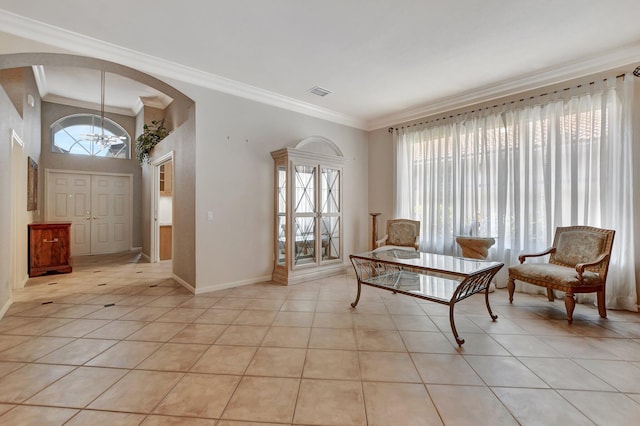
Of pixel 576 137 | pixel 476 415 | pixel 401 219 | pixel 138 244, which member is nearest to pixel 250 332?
pixel 476 415

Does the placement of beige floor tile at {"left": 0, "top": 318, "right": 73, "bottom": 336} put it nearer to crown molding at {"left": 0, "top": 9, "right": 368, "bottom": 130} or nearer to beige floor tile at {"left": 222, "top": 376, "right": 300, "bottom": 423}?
beige floor tile at {"left": 222, "top": 376, "right": 300, "bottom": 423}

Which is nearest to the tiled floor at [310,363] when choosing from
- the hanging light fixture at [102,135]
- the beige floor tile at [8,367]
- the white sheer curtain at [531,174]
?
the beige floor tile at [8,367]

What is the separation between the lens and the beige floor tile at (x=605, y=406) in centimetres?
150

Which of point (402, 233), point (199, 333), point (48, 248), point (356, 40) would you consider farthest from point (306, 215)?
point (48, 248)

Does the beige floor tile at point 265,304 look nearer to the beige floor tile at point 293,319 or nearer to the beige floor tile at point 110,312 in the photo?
the beige floor tile at point 293,319

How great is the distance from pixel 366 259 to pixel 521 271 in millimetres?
1796

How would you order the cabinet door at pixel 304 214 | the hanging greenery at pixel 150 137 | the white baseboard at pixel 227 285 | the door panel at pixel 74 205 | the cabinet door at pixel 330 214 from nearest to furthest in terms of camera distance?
the white baseboard at pixel 227 285 < the cabinet door at pixel 304 214 < the cabinet door at pixel 330 214 < the hanging greenery at pixel 150 137 < the door panel at pixel 74 205

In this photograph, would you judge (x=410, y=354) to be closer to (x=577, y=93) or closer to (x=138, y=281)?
(x=577, y=93)

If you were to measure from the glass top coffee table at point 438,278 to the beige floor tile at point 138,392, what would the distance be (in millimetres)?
1974

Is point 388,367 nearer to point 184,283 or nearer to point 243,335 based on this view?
point 243,335

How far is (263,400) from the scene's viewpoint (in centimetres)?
165

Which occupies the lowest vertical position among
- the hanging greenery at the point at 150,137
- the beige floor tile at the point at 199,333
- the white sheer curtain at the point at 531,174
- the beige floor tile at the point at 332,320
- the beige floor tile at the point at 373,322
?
Answer: the beige floor tile at the point at 373,322

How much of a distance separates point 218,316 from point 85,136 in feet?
19.9

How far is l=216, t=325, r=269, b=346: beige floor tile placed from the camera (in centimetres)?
237
